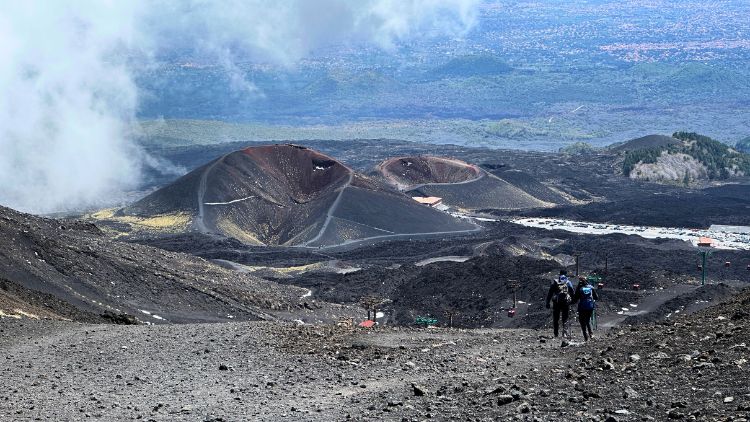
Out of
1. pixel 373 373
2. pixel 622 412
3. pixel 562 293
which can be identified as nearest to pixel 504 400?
pixel 622 412

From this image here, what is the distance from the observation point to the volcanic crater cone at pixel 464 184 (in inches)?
3819

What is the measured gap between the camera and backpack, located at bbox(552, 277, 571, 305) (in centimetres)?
2025

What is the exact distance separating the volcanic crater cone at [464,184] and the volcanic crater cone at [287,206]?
1338 centimetres

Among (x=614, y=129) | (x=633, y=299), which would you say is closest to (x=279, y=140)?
(x=614, y=129)

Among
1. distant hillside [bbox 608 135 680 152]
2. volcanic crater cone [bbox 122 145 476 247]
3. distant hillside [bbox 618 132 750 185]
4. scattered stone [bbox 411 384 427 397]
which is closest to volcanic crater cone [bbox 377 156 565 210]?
volcanic crater cone [bbox 122 145 476 247]

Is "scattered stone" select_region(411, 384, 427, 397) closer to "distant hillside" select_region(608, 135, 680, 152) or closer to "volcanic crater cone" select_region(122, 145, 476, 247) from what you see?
"volcanic crater cone" select_region(122, 145, 476, 247)

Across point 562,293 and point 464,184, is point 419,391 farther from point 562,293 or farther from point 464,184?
A: point 464,184

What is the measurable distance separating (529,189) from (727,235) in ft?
86.5

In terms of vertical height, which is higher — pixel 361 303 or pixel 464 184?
pixel 464 184

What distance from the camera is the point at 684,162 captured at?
115938 millimetres

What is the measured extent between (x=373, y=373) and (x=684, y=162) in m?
105

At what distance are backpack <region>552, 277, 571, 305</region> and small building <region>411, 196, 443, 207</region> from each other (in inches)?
2704

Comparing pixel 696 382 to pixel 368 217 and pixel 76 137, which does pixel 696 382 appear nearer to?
pixel 368 217

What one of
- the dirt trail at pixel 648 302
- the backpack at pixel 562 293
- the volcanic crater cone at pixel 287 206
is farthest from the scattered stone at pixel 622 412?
the volcanic crater cone at pixel 287 206
